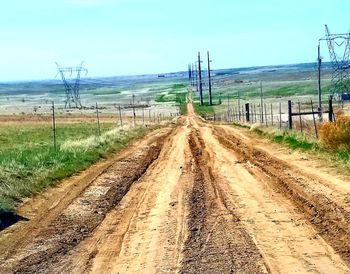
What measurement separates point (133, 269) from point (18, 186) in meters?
7.31

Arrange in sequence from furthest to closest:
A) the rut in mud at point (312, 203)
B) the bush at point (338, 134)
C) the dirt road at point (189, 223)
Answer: the bush at point (338, 134) < the rut in mud at point (312, 203) < the dirt road at point (189, 223)

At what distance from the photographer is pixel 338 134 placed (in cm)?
2073

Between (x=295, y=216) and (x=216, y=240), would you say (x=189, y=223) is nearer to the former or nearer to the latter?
(x=216, y=240)

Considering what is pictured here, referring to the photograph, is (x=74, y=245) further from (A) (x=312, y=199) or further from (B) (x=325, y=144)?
(B) (x=325, y=144)

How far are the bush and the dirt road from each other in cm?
206

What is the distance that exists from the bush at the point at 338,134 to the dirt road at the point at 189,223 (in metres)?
2.06

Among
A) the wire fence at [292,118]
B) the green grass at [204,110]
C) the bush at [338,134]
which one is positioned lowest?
the green grass at [204,110]

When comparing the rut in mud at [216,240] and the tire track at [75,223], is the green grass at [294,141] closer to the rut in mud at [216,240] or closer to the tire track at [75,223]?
the tire track at [75,223]

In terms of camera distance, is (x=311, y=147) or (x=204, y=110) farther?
(x=204, y=110)

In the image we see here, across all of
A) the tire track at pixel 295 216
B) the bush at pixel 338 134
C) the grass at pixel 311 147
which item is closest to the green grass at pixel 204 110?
the grass at pixel 311 147

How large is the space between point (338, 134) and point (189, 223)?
10794 millimetres

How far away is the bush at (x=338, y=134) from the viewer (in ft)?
67.9

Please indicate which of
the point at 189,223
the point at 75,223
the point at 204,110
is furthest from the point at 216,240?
the point at 204,110

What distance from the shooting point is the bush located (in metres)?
20.7
